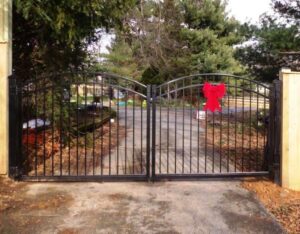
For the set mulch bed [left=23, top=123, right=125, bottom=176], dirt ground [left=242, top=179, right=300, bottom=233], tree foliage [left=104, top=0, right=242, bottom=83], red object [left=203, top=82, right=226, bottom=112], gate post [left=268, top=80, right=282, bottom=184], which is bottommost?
dirt ground [left=242, top=179, right=300, bottom=233]

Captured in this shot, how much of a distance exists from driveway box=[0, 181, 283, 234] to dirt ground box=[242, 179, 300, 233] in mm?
139

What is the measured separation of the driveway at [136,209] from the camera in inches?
146

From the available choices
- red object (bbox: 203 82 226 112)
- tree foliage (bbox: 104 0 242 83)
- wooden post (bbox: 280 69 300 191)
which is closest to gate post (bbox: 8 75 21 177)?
red object (bbox: 203 82 226 112)

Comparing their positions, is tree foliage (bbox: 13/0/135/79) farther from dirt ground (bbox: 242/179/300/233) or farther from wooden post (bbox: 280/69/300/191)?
dirt ground (bbox: 242/179/300/233)

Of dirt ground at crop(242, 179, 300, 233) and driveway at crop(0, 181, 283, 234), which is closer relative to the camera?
driveway at crop(0, 181, 283, 234)

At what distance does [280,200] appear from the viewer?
4.66 m

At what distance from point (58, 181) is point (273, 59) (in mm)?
8224

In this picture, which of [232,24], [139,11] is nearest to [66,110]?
[139,11]

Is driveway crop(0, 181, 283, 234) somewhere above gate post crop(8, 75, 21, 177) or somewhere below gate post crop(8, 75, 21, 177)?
below

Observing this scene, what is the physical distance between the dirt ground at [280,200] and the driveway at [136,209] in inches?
5.5

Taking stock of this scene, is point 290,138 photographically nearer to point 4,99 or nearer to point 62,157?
point 4,99

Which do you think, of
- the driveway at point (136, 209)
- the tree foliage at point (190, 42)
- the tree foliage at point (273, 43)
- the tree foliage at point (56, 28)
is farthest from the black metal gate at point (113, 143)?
the tree foliage at point (190, 42)

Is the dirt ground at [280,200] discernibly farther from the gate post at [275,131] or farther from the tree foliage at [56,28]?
the tree foliage at [56,28]

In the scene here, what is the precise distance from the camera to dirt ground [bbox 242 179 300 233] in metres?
3.99
